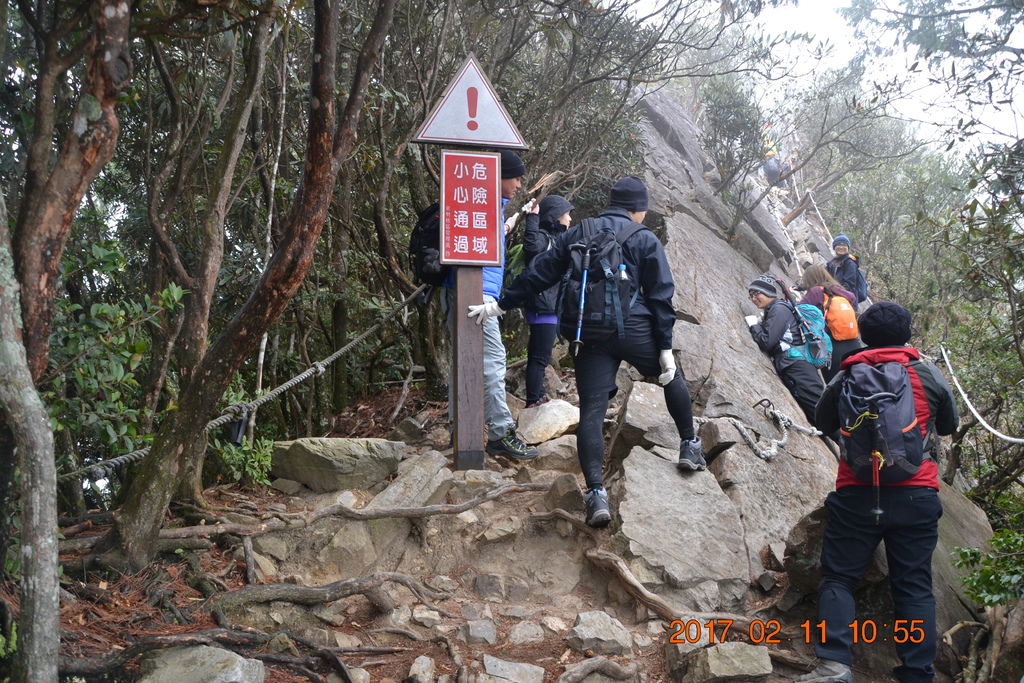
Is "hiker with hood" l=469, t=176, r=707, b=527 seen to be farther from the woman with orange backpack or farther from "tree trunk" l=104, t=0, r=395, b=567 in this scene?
the woman with orange backpack

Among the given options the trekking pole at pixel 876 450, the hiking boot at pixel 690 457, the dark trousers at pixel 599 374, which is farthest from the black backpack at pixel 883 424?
the hiking boot at pixel 690 457

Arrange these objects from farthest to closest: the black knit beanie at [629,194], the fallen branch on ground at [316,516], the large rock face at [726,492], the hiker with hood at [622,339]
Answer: the black knit beanie at [629,194], the hiker with hood at [622,339], the large rock face at [726,492], the fallen branch on ground at [316,516]

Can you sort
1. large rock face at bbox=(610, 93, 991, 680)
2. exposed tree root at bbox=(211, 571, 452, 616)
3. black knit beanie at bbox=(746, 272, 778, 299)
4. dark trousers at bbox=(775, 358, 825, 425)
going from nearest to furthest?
1. exposed tree root at bbox=(211, 571, 452, 616)
2. large rock face at bbox=(610, 93, 991, 680)
3. dark trousers at bbox=(775, 358, 825, 425)
4. black knit beanie at bbox=(746, 272, 778, 299)

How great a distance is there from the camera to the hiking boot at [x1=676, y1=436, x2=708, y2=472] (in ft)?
17.9

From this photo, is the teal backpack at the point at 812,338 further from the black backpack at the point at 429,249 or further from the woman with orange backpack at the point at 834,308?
the black backpack at the point at 429,249

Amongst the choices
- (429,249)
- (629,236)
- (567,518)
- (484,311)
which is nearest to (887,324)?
(629,236)

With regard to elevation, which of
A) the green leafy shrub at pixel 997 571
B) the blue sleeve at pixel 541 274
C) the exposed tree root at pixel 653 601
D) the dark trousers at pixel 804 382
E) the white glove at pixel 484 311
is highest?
the blue sleeve at pixel 541 274

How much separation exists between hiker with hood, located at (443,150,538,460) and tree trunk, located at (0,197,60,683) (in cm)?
333

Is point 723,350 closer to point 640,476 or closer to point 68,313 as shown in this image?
point 640,476

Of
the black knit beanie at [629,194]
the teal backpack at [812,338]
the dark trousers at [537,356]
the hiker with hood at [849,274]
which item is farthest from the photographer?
the hiker with hood at [849,274]

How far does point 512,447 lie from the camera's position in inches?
244

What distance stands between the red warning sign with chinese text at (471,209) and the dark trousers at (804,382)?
4057 millimetres

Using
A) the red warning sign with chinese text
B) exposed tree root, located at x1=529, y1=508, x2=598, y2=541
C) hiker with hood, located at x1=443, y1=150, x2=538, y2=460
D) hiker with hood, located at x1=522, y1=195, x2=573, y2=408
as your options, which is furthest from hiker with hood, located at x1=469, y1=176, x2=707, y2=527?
hiker with hood, located at x1=522, y1=195, x2=573, y2=408
